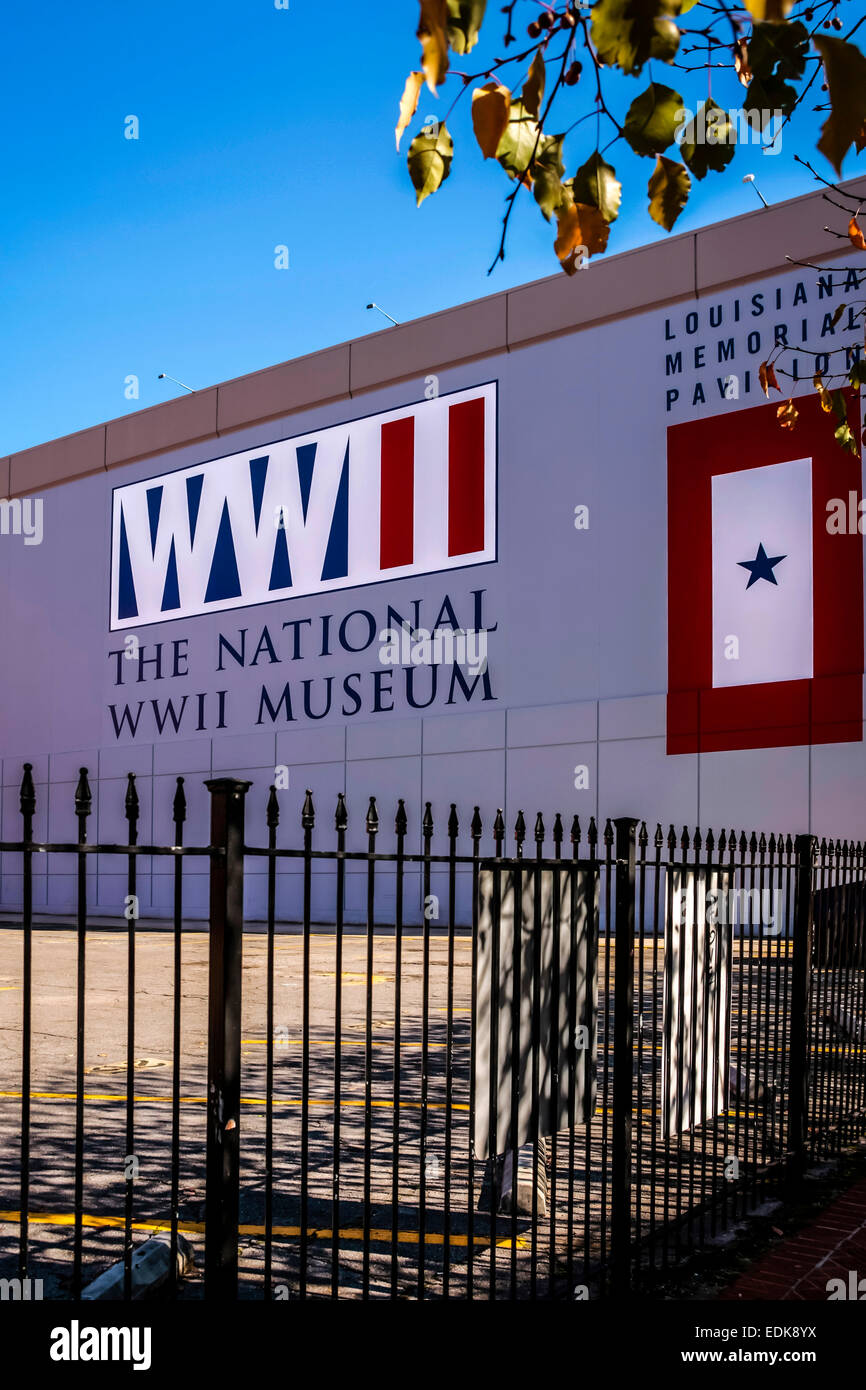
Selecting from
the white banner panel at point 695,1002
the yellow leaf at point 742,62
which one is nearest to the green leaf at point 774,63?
the yellow leaf at point 742,62

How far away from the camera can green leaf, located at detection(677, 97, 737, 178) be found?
9.62ft

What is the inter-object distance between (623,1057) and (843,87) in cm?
404

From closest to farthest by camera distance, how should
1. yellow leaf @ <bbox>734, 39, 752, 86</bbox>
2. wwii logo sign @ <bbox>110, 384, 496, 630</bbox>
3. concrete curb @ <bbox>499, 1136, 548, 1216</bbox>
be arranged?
yellow leaf @ <bbox>734, 39, 752, 86</bbox>, concrete curb @ <bbox>499, 1136, 548, 1216</bbox>, wwii logo sign @ <bbox>110, 384, 496, 630</bbox>

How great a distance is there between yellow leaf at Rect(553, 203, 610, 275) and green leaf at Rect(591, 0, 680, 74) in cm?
48

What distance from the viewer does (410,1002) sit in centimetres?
1417

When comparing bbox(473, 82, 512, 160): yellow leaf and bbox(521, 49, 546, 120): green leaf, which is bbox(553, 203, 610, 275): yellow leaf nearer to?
bbox(521, 49, 546, 120): green leaf

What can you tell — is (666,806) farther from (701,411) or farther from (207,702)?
(207,702)

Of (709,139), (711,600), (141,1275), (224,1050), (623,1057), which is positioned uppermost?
(711,600)

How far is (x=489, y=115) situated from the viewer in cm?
231

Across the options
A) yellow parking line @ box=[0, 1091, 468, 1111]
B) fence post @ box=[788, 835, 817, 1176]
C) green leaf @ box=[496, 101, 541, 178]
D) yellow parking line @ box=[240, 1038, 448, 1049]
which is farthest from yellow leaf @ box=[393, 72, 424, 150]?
yellow parking line @ box=[240, 1038, 448, 1049]

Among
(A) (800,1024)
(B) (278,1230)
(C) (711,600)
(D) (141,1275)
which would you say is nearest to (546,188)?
(D) (141,1275)

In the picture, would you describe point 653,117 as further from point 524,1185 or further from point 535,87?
point 524,1185

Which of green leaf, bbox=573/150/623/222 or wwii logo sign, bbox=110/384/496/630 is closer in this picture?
green leaf, bbox=573/150/623/222

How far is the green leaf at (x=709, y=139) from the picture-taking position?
2932mm
